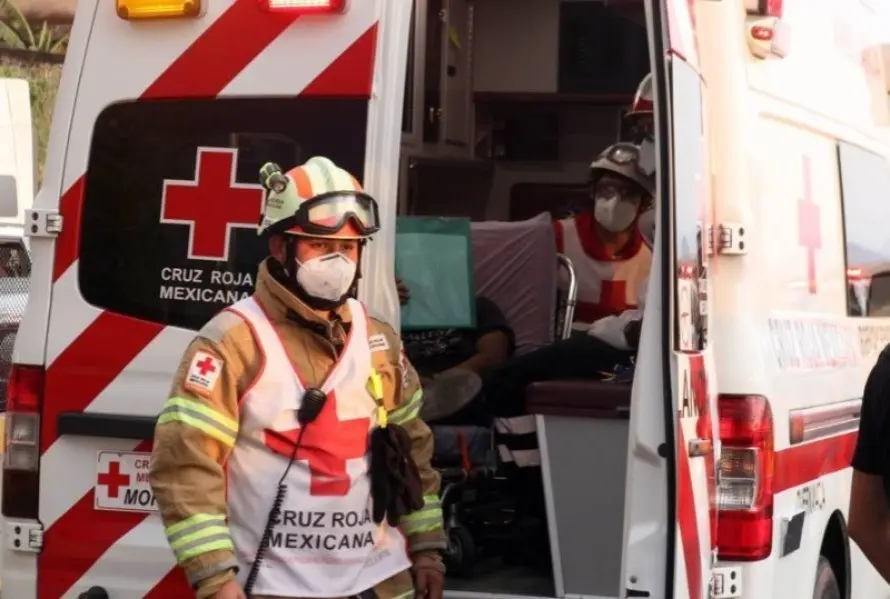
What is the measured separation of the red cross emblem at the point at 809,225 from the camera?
4.88 meters

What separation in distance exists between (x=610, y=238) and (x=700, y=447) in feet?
8.18

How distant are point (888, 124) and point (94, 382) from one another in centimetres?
359

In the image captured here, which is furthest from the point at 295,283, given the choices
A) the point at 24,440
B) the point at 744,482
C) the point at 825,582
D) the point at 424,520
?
the point at 825,582

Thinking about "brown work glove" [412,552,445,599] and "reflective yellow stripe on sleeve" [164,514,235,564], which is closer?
"reflective yellow stripe on sleeve" [164,514,235,564]

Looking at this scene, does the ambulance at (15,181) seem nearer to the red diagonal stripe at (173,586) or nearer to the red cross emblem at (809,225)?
the red diagonal stripe at (173,586)

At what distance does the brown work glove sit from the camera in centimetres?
382

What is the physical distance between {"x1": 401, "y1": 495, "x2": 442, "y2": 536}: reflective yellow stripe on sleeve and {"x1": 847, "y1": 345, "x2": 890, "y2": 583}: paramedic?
3.73 feet

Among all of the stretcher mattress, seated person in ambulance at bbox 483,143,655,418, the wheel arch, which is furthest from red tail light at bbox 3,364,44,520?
the wheel arch

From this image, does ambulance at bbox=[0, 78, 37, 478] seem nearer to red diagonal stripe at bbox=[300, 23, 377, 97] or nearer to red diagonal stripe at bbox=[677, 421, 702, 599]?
red diagonal stripe at bbox=[300, 23, 377, 97]

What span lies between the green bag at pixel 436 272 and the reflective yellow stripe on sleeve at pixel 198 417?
245 centimetres

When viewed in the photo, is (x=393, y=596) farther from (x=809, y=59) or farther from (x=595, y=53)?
(x=595, y=53)

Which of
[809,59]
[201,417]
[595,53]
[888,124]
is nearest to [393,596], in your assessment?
[201,417]

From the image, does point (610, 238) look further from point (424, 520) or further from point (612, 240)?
point (424, 520)

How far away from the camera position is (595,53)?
310 inches
